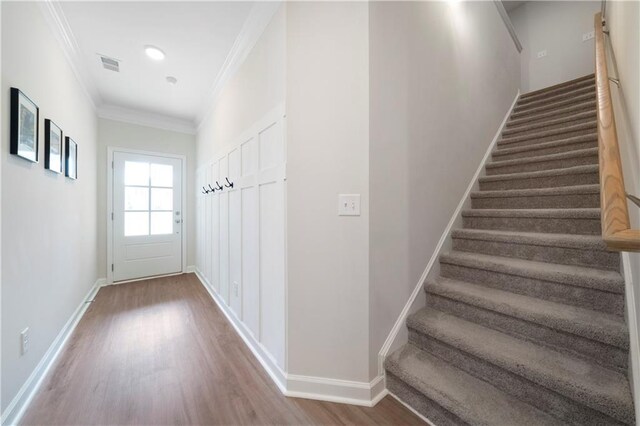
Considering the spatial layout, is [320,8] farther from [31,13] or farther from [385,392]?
[385,392]

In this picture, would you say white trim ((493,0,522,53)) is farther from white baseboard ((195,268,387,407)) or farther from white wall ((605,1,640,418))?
white baseboard ((195,268,387,407))

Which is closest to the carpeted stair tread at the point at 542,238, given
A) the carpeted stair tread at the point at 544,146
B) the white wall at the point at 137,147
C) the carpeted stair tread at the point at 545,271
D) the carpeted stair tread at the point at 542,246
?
the carpeted stair tread at the point at 542,246

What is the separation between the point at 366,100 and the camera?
1.39 m

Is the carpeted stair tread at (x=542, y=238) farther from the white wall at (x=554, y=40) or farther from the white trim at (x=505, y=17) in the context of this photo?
the white wall at (x=554, y=40)

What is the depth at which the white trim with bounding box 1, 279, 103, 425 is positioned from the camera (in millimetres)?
1343

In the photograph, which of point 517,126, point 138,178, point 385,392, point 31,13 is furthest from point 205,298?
point 517,126

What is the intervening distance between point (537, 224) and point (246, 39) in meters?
2.78

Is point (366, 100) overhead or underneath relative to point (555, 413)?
overhead

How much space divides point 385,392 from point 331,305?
0.61 m

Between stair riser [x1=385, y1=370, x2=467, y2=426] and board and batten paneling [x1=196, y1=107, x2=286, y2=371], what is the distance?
67cm

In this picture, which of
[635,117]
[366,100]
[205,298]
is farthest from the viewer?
[205,298]

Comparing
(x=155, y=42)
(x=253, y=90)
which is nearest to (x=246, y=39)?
(x=253, y=90)

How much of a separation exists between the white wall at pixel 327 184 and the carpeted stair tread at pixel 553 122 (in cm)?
258

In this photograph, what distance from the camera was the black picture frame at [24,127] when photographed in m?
1.39
